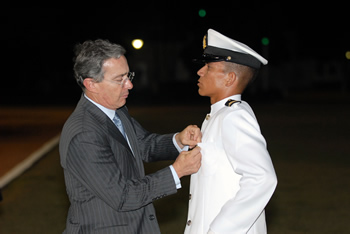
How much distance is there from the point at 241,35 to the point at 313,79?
Result: 1789 inches

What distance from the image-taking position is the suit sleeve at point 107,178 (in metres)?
2.92

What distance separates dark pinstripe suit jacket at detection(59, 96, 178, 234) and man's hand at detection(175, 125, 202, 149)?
0.30 meters

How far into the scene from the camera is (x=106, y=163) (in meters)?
2.95

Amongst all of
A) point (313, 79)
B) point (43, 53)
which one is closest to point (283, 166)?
point (43, 53)

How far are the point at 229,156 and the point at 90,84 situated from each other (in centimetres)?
100

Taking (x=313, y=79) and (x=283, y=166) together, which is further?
(x=313, y=79)

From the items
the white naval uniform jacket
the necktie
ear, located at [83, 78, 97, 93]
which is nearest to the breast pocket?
the white naval uniform jacket

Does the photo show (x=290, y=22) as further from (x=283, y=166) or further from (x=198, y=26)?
(x=283, y=166)

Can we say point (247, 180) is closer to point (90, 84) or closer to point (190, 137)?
point (190, 137)

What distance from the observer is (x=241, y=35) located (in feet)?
130

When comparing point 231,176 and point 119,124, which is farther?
point 119,124

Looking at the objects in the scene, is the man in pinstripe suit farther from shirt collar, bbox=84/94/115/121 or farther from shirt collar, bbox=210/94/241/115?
shirt collar, bbox=210/94/241/115

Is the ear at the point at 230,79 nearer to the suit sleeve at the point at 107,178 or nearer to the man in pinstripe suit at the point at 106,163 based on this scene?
the man in pinstripe suit at the point at 106,163

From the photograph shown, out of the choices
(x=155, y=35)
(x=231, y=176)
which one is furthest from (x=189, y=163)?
(x=155, y=35)
